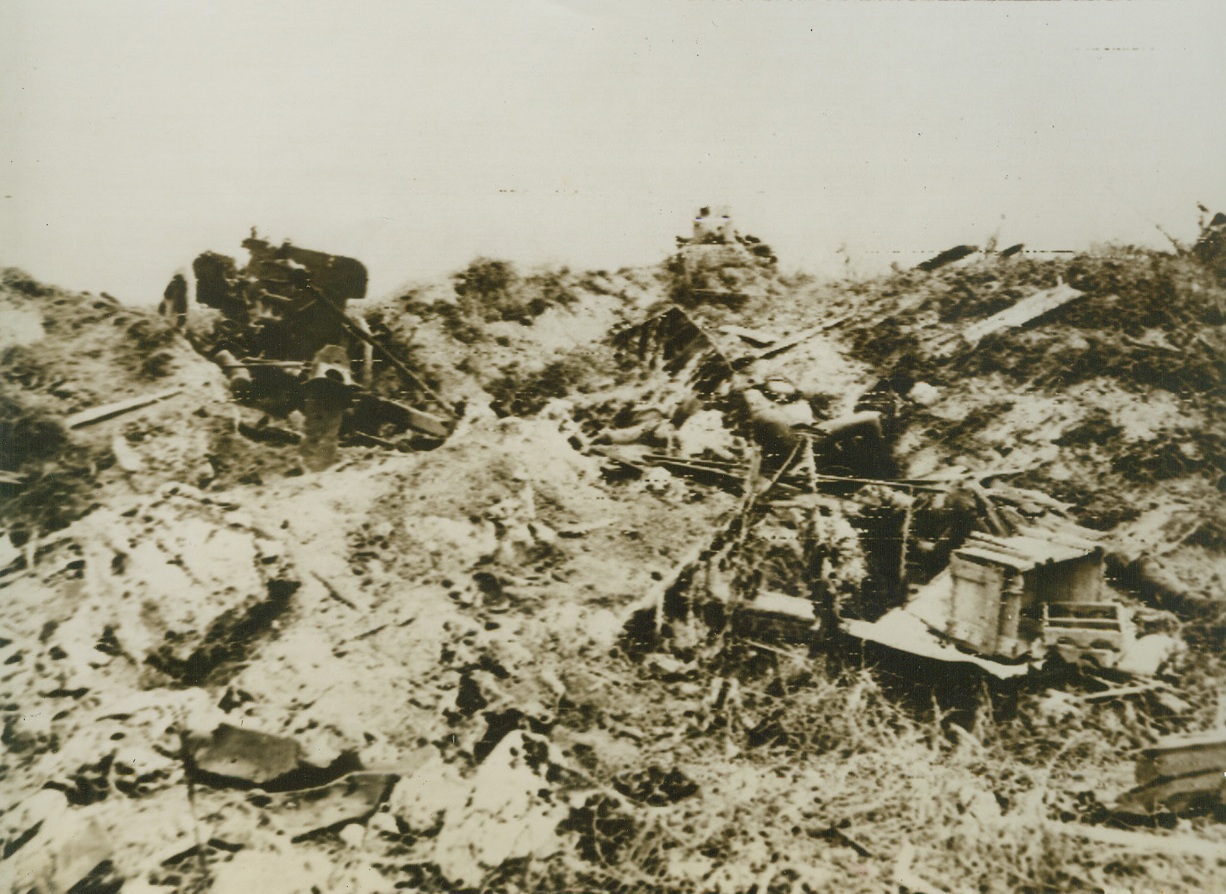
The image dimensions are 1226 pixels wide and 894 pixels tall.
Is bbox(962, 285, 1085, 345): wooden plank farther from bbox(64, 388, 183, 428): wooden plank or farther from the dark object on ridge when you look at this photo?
bbox(64, 388, 183, 428): wooden plank

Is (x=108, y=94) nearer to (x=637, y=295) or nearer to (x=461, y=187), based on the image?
(x=461, y=187)

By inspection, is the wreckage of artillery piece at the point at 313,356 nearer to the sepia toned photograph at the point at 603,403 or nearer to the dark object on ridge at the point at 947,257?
the sepia toned photograph at the point at 603,403

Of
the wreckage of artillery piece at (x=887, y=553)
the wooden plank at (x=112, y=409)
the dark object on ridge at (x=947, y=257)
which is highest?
the dark object on ridge at (x=947, y=257)

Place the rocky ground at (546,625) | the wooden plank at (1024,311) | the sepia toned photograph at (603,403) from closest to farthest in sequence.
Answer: the rocky ground at (546,625) < the sepia toned photograph at (603,403) < the wooden plank at (1024,311)

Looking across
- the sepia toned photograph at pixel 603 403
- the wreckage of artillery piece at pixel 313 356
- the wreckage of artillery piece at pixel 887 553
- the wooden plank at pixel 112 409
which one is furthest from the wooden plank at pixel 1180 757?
the wooden plank at pixel 112 409

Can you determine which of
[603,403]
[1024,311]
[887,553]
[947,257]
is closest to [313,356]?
[603,403]

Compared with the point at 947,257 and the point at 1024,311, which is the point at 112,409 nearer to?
the point at 947,257
